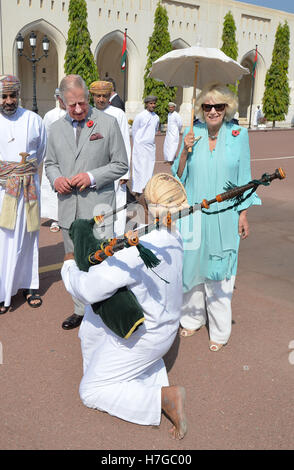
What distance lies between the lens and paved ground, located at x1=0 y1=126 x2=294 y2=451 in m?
2.66

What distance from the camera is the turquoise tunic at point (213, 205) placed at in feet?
11.4

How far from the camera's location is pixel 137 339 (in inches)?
108

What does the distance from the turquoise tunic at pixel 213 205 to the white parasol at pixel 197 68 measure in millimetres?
315

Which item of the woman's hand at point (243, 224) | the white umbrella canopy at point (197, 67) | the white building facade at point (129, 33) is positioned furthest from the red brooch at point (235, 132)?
the white building facade at point (129, 33)

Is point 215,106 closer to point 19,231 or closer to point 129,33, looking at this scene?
point 19,231

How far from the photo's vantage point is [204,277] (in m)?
3.70

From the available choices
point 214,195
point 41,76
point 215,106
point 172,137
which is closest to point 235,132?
point 215,106

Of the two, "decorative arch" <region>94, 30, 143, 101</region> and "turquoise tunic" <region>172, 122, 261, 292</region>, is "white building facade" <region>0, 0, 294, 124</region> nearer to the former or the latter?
"decorative arch" <region>94, 30, 143, 101</region>

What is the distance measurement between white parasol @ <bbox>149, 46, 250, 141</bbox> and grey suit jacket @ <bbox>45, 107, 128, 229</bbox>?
0.67 metres

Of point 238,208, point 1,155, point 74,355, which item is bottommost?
point 74,355

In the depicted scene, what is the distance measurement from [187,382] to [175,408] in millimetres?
572
